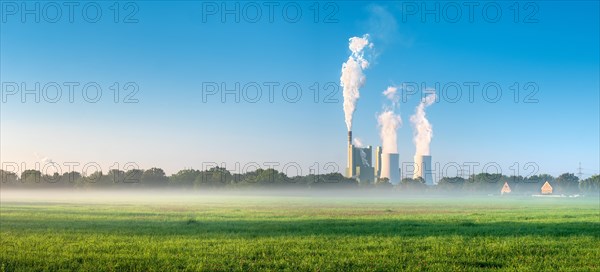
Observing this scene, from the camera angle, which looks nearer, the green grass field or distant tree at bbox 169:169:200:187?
the green grass field

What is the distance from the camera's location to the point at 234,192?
543 ft

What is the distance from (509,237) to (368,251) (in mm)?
9826

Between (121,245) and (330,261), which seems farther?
(121,245)

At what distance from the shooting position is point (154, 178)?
192m

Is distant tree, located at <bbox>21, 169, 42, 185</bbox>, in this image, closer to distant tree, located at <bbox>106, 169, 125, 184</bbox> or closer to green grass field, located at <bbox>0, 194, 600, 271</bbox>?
distant tree, located at <bbox>106, 169, 125, 184</bbox>

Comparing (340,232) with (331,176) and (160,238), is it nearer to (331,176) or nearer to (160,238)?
(160,238)

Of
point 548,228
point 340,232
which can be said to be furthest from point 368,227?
point 548,228

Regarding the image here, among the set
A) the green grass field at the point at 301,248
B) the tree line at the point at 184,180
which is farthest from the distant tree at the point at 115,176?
the green grass field at the point at 301,248

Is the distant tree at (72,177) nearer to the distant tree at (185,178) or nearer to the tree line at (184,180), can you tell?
the tree line at (184,180)

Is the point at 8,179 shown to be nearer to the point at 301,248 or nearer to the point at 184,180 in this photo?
the point at 184,180

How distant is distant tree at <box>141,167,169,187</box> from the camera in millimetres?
188625

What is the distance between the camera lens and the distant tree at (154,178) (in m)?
189

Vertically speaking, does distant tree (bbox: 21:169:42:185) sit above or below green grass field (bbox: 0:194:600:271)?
below

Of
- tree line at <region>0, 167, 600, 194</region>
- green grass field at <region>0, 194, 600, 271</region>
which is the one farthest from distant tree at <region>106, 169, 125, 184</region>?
green grass field at <region>0, 194, 600, 271</region>
